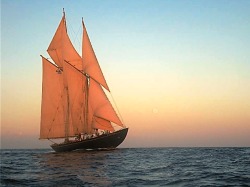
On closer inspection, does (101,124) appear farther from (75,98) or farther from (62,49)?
(62,49)

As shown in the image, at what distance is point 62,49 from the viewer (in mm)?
70750

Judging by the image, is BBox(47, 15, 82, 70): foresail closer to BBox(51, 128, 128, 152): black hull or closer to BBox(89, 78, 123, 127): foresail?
BBox(89, 78, 123, 127): foresail

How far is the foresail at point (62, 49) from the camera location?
71.0 metres

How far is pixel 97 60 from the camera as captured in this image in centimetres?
7056

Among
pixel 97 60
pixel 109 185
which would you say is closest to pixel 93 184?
pixel 109 185

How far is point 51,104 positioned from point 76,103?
17.7 feet

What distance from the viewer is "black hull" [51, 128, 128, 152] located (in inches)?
2749

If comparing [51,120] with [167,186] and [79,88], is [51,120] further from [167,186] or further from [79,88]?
[167,186]

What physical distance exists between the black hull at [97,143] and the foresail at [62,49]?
16627mm

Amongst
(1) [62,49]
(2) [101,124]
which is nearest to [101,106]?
(2) [101,124]

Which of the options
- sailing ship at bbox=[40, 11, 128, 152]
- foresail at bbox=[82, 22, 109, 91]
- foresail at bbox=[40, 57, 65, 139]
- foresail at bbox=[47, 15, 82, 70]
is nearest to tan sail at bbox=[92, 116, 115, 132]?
sailing ship at bbox=[40, 11, 128, 152]

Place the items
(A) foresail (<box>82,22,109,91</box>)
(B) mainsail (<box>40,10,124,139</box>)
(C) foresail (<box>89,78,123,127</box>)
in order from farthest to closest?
(A) foresail (<box>82,22,109,91</box>), (B) mainsail (<box>40,10,124,139</box>), (C) foresail (<box>89,78,123,127</box>)

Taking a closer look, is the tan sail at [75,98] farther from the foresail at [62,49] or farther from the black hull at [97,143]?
the black hull at [97,143]

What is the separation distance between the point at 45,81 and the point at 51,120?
8.34 meters
